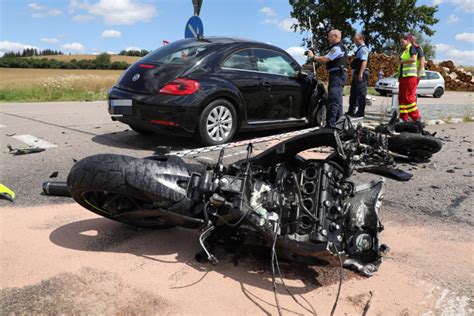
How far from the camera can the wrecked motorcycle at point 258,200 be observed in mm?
2539

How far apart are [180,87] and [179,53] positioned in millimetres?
824

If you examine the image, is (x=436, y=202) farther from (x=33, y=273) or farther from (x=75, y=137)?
(x=75, y=137)

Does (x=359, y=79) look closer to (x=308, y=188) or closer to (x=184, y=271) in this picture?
(x=308, y=188)

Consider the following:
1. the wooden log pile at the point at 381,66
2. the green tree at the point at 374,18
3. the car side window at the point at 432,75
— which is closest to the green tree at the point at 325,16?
the green tree at the point at 374,18

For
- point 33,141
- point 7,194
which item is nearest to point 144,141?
point 33,141

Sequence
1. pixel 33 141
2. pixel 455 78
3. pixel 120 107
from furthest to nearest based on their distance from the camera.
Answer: pixel 455 78 < pixel 33 141 < pixel 120 107

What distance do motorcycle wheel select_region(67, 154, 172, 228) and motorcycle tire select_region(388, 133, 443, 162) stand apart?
3943 mm

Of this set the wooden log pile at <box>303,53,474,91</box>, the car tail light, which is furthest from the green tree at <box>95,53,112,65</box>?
the car tail light

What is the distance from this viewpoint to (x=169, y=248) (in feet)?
9.87

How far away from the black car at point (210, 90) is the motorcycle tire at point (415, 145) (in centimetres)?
196

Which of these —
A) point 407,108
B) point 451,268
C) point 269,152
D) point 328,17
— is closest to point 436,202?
point 451,268

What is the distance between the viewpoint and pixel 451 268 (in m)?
2.86

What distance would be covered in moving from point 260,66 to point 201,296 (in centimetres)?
504

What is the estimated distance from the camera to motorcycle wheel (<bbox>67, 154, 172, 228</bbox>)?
8.44 ft
